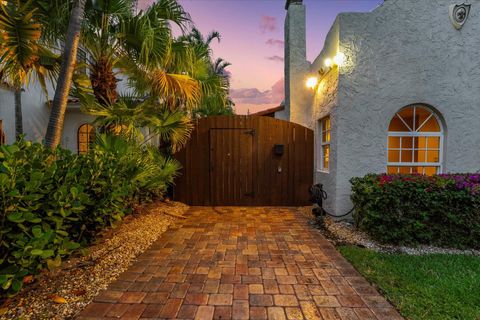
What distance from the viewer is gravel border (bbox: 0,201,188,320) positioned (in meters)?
2.31

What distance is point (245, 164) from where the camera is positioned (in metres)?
7.04

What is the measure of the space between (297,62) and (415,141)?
16.4 feet

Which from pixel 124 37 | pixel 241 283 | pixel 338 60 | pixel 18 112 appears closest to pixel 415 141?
pixel 338 60

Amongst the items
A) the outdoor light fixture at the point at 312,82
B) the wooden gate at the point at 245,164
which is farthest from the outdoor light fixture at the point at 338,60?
the wooden gate at the point at 245,164

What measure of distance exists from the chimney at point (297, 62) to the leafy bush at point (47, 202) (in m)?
6.44

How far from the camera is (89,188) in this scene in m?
3.27

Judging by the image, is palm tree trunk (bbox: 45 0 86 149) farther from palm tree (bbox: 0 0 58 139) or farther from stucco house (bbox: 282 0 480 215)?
stucco house (bbox: 282 0 480 215)

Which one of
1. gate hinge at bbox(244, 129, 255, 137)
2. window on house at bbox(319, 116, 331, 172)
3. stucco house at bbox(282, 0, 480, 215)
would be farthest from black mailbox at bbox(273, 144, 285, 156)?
stucco house at bbox(282, 0, 480, 215)

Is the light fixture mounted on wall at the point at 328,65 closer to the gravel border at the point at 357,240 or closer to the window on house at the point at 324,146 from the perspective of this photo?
the window on house at the point at 324,146

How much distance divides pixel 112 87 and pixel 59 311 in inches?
155

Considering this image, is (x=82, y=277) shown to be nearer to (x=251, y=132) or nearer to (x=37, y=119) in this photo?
(x=251, y=132)

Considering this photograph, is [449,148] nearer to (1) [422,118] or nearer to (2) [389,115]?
(1) [422,118]

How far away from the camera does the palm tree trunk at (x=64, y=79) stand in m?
3.87

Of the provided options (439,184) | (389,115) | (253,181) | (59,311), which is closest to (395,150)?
(389,115)
